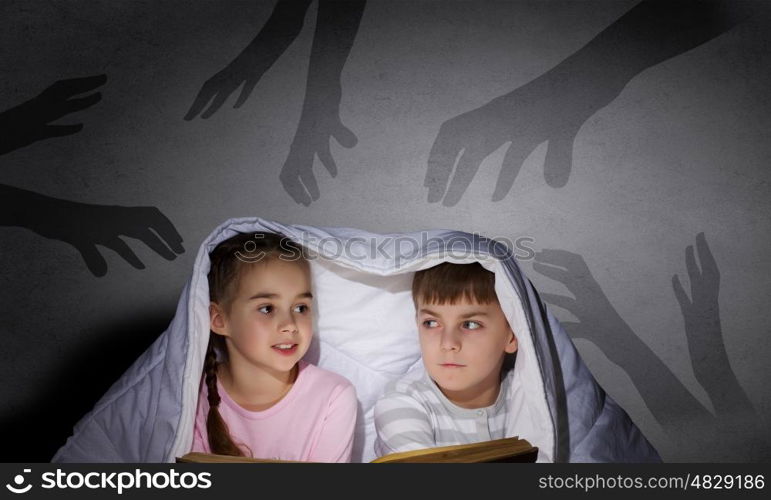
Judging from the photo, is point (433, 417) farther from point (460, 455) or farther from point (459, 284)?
point (460, 455)

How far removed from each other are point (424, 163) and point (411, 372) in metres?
0.53

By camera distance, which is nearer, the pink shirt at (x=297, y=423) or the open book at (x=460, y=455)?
the open book at (x=460, y=455)

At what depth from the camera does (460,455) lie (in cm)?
98

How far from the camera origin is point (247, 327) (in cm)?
129

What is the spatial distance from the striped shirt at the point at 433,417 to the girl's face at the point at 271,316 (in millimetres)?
183

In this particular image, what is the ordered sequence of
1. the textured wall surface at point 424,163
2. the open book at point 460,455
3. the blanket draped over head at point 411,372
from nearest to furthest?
the open book at point 460,455
the blanket draped over head at point 411,372
the textured wall surface at point 424,163

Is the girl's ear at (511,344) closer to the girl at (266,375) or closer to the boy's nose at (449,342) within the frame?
the boy's nose at (449,342)

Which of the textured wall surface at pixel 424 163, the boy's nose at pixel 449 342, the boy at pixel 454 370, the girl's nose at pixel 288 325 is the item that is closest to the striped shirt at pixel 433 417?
the boy at pixel 454 370

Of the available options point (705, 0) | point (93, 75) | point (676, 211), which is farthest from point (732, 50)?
point (93, 75)

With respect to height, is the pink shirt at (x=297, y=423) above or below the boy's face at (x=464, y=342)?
below

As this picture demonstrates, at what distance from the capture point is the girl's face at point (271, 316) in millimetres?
1280

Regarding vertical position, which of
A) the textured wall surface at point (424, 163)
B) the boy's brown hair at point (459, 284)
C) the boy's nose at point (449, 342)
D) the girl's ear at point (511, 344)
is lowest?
the boy's nose at point (449, 342)

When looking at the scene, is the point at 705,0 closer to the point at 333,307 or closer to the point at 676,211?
the point at 676,211

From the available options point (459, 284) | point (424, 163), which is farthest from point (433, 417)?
point (424, 163)
